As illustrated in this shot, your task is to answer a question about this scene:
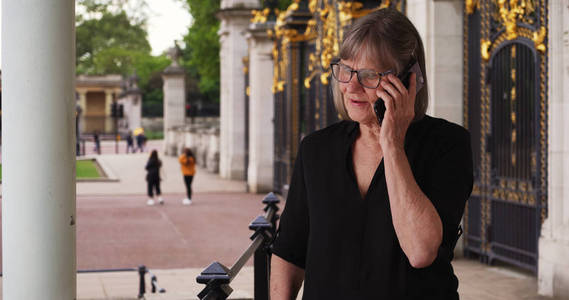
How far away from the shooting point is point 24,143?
3258mm

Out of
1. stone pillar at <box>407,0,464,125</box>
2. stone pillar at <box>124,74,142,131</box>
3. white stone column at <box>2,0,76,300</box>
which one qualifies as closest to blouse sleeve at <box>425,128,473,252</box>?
white stone column at <box>2,0,76,300</box>

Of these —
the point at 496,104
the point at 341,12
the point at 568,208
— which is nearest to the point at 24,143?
the point at 568,208

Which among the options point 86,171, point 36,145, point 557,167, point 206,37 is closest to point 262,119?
point 86,171

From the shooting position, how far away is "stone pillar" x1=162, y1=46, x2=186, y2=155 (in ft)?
129

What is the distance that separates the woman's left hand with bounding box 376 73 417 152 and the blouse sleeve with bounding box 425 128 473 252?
0.35 feet

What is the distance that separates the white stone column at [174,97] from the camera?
39.5 m

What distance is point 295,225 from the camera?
2.50 metres

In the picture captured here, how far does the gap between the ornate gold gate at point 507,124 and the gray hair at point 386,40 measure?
240 inches

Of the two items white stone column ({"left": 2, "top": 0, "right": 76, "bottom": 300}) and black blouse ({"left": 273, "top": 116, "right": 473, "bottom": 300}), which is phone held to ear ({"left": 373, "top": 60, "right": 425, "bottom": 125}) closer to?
black blouse ({"left": 273, "top": 116, "right": 473, "bottom": 300})

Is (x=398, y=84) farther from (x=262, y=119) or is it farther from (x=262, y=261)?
(x=262, y=119)

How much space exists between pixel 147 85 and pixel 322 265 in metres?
79.5

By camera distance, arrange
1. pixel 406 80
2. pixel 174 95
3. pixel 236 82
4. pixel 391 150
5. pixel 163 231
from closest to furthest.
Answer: pixel 391 150, pixel 406 80, pixel 163 231, pixel 236 82, pixel 174 95

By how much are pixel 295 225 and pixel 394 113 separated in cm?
46

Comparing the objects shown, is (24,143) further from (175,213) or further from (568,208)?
(175,213)
